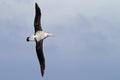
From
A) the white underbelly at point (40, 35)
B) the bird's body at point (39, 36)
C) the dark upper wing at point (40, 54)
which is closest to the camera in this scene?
the bird's body at point (39, 36)

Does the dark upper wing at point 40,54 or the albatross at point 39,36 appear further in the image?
the dark upper wing at point 40,54

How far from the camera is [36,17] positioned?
30375 mm

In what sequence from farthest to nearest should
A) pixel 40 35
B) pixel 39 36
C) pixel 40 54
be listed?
pixel 40 54, pixel 40 35, pixel 39 36

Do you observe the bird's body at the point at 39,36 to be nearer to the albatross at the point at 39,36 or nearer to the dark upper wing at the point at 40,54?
the albatross at the point at 39,36

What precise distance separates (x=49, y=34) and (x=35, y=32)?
7.51 feet

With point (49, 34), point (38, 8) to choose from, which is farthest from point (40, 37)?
point (38, 8)

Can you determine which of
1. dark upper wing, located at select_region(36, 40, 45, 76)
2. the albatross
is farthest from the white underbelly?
dark upper wing, located at select_region(36, 40, 45, 76)

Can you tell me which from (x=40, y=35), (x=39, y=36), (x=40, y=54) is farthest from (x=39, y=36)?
(x=40, y=54)

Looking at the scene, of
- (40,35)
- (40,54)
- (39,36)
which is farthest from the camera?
(40,54)

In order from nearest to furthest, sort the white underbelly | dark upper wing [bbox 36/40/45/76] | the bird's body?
the bird's body → the white underbelly → dark upper wing [bbox 36/40/45/76]

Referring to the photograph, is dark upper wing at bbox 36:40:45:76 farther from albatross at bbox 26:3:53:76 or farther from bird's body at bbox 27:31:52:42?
bird's body at bbox 27:31:52:42

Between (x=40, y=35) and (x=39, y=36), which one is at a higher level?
(x=40, y=35)

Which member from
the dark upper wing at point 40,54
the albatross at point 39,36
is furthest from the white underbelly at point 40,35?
the dark upper wing at point 40,54

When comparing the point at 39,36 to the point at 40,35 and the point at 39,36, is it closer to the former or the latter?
Result: the point at 39,36
